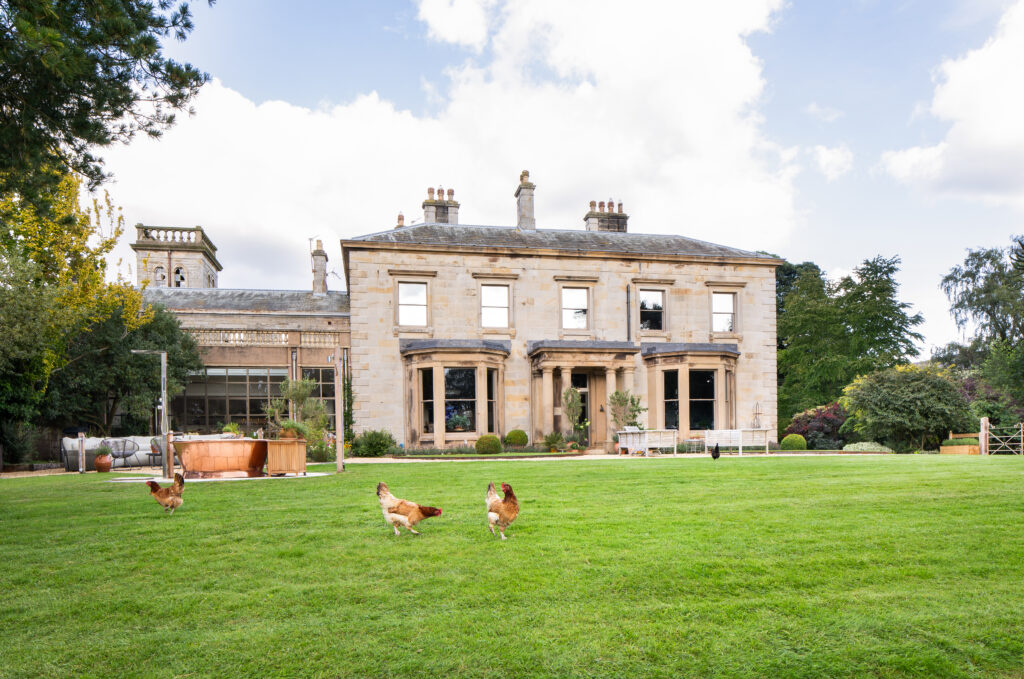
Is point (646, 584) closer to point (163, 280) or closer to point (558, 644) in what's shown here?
point (558, 644)

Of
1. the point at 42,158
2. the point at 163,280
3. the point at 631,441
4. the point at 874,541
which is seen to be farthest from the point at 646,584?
the point at 163,280

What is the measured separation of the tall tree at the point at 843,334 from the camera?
36.2 metres

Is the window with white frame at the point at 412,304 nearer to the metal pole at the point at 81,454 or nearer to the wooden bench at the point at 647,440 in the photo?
the wooden bench at the point at 647,440

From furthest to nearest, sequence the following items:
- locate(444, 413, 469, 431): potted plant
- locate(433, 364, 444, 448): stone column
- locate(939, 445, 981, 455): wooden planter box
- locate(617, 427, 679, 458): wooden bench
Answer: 1. locate(444, 413, 469, 431): potted plant
2. locate(433, 364, 444, 448): stone column
3. locate(617, 427, 679, 458): wooden bench
4. locate(939, 445, 981, 455): wooden planter box

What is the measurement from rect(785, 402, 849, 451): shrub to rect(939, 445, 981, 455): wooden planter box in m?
5.59

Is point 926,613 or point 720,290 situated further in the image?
point 720,290

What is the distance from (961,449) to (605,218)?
57.1 ft

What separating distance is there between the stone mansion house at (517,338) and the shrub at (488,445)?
1.53m

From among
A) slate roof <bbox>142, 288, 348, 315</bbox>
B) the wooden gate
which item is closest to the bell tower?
slate roof <bbox>142, 288, 348, 315</bbox>

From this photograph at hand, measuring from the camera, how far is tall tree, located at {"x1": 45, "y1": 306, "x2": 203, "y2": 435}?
25188mm

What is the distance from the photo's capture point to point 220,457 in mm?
13984

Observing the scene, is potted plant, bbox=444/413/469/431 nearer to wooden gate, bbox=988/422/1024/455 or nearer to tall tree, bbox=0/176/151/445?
tall tree, bbox=0/176/151/445

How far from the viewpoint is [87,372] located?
2531 cm

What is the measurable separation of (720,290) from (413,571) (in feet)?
87.6
